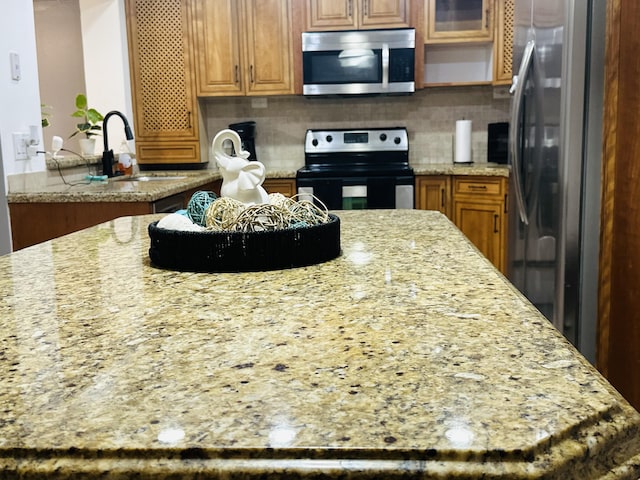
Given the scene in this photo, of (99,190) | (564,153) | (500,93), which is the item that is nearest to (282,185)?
(99,190)

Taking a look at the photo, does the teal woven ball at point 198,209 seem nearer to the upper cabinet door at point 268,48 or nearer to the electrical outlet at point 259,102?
the upper cabinet door at point 268,48

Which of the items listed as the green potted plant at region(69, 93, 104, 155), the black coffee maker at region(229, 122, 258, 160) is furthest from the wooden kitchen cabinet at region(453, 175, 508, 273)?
the green potted plant at region(69, 93, 104, 155)

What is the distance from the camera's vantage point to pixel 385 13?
4113mm

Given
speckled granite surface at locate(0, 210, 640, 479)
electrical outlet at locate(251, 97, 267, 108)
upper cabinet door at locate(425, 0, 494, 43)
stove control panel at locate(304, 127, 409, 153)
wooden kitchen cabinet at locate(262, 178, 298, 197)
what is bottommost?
wooden kitchen cabinet at locate(262, 178, 298, 197)

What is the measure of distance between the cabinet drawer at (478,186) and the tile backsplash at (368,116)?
59cm

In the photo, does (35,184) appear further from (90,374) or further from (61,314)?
(90,374)

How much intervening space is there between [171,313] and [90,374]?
9.2 inches

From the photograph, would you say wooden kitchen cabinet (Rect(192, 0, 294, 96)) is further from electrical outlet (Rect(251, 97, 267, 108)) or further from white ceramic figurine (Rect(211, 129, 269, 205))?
white ceramic figurine (Rect(211, 129, 269, 205))

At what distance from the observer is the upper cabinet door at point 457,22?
13.5 feet

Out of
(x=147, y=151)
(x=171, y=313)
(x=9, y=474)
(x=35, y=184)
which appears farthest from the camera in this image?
(x=147, y=151)

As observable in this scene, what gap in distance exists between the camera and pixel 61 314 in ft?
2.97

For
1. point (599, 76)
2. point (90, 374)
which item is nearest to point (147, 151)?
point (599, 76)

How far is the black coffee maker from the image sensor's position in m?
4.40

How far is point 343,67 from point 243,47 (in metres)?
0.68
